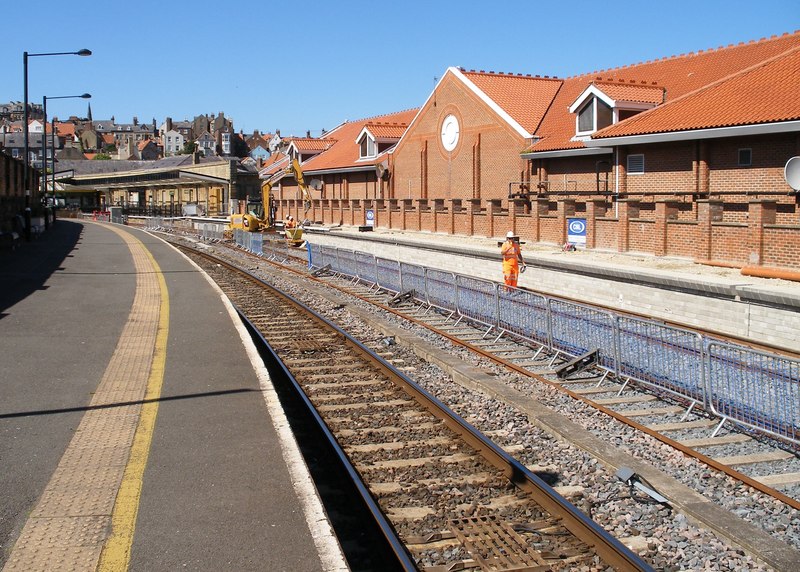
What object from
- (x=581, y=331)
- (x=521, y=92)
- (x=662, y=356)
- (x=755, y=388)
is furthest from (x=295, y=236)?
(x=755, y=388)

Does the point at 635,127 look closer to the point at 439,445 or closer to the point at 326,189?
the point at 439,445

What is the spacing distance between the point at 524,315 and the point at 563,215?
40.8 feet

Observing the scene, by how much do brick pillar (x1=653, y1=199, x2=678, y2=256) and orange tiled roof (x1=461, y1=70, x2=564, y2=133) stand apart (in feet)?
45.3

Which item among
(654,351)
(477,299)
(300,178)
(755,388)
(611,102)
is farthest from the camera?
(300,178)

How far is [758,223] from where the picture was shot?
18438mm

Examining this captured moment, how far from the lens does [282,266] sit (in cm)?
3091

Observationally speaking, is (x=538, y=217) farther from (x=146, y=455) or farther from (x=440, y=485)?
(x=146, y=455)

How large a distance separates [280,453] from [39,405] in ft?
11.2

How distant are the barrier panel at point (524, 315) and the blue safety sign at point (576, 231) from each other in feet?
35.7

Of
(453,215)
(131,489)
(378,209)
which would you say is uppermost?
(378,209)

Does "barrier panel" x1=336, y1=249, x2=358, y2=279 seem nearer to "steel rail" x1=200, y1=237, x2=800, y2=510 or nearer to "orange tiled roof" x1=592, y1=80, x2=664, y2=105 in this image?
"steel rail" x1=200, y1=237, x2=800, y2=510

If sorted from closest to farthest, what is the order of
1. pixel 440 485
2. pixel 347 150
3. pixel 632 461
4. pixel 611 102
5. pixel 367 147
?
pixel 440 485
pixel 632 461
pixel 611 102
pixel 367 147
pixel 347 150

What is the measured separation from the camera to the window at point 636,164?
2634cm

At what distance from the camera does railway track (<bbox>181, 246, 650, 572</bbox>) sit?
5.97 m
